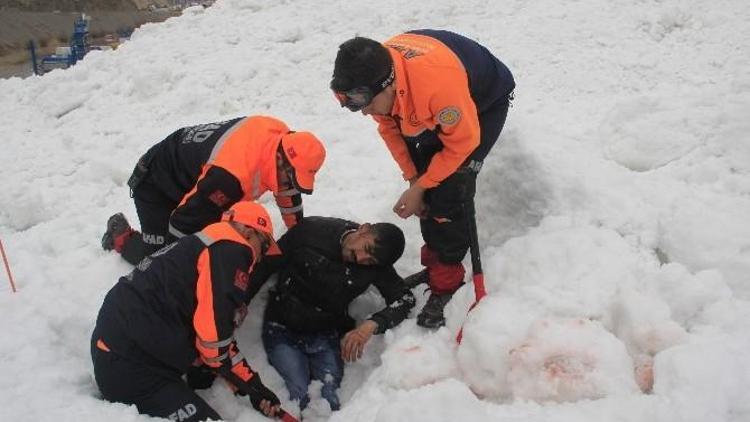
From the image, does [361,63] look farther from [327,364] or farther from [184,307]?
[327,364]

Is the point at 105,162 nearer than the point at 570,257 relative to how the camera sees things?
No

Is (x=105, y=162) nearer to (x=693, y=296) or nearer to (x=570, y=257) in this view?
(x=570, y=257)

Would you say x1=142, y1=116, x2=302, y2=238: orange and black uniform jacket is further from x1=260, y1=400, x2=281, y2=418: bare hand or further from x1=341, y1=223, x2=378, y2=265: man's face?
x1=260, y1=400, x2=281, y2=418: bare hand

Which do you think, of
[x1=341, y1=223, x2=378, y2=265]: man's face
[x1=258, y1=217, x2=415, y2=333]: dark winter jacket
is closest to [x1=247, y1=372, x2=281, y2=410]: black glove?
[x1=258, y1=217, x2=415, y2=333]: dark winter jacket

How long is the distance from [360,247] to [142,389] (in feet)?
4.52

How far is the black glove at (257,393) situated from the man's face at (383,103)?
1.51 m

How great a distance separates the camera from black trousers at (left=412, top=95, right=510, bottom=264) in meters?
2.93

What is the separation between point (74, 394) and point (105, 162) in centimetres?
350

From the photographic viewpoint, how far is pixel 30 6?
31.5m

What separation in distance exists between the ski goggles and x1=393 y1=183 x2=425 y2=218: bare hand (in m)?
0.57

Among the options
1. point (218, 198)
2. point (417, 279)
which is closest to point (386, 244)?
point (417, 279)

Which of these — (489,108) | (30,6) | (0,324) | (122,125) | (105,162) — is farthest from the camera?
(30,6)

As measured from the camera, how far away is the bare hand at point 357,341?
319cm

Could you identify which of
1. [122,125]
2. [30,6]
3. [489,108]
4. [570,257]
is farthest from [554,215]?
[30,6]
